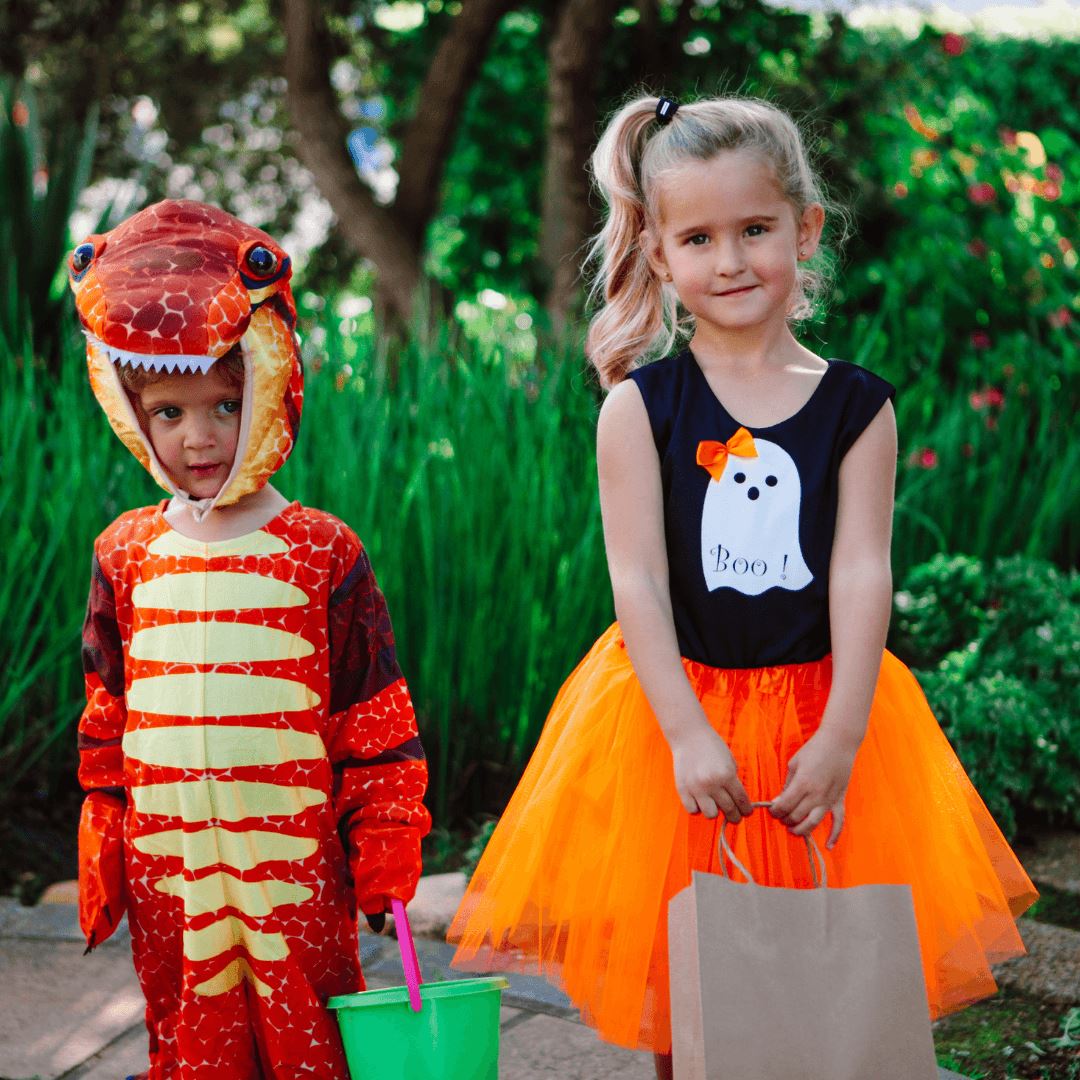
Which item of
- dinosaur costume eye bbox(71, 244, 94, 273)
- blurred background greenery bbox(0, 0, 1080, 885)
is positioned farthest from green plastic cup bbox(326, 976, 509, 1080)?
blurred background greenery bbox(0, 0, 1080, 885)

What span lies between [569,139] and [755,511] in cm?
409

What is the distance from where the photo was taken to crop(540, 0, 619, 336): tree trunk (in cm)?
550

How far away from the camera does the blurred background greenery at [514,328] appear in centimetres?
332

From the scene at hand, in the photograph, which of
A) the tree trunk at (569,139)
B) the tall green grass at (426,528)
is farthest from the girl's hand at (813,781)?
the tree trunk at (569,139)

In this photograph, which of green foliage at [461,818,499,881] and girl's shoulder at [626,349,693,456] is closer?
girl's shoulder at [626,349,693,456]

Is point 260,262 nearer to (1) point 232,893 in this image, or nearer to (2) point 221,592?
(2) point 221,592

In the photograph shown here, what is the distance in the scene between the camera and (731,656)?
191cm

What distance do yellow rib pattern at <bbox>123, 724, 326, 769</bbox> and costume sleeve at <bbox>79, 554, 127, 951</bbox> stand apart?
114mm

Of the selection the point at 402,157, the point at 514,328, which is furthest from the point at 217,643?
the point at 402,157

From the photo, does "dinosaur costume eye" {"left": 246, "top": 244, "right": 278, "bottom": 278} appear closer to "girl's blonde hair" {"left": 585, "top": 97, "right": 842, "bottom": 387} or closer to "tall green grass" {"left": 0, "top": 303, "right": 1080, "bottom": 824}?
"girl's blonde hair" {"left": 585, "top": 97, "right": 842, "bottom": 387}

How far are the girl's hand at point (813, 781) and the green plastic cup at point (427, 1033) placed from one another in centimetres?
42

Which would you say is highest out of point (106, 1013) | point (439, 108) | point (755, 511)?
point (439, 108)

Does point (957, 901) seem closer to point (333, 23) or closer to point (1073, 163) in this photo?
point (1073, 163)

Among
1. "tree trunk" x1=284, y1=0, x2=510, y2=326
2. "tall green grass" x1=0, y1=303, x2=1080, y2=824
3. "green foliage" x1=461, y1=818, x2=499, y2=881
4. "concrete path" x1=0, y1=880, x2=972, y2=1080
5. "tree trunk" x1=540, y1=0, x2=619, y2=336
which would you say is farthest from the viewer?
"tree trunk" x1=284, y1=0, x2=510, y2=326
